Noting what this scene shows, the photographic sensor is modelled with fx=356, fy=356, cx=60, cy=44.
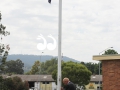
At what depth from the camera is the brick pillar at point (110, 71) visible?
A: 46.3 ft

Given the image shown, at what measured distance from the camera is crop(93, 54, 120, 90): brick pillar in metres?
14.1

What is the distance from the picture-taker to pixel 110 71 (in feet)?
47.0

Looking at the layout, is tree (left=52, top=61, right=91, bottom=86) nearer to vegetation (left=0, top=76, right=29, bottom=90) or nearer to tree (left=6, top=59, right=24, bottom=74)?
vegetation (left=0, top=76, right=29, bottom=90)

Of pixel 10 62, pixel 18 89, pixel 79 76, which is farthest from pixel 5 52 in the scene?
pixel 10 62

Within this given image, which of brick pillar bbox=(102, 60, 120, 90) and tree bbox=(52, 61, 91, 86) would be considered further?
tree bbox=(52, 61, 91, 86)

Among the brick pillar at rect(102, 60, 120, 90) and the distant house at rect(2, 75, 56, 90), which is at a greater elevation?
the brick pillar at rect(102, 60, 120, 90)

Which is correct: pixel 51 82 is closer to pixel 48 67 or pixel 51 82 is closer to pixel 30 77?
pixel 30 77

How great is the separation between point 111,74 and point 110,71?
0.13m

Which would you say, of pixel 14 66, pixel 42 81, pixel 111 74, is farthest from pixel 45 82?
pixel 111 74

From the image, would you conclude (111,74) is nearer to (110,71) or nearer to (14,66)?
(110,71)

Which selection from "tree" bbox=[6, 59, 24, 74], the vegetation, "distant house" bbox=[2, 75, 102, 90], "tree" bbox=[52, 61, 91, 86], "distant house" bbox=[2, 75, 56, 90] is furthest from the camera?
"tree" bbox=[6, 59, 24, 74]

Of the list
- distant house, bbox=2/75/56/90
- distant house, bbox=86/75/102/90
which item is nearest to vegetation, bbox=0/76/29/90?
distant house, bbox=2/75/56/90

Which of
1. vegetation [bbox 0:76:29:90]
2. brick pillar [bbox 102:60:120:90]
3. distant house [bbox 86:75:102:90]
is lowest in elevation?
distant house [bbox 86:75:102:90]

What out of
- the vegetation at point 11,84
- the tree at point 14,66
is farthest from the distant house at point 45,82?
the tree at point 14,66
